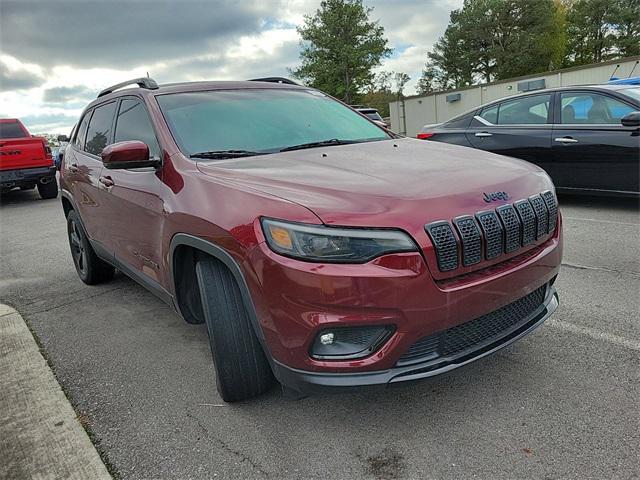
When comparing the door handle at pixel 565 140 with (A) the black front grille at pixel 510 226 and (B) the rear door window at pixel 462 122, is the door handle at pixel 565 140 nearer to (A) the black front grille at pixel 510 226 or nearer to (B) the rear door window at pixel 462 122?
(B) the rear door window at pixel 462 122

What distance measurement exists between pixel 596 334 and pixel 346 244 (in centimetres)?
196

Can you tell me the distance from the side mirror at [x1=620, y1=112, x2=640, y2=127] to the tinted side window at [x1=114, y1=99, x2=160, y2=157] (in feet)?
16.1

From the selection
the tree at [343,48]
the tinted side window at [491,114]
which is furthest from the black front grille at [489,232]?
the tree at [343,48]

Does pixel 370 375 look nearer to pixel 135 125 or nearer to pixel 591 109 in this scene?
pixel 135 125

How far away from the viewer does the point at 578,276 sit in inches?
160

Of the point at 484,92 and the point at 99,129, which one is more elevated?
the point at 484,92

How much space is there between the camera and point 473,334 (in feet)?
7.23

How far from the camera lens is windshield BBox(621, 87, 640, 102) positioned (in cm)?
577

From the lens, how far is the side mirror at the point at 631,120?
5405 millimetres

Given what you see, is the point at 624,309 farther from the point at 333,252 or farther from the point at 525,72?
the point at 525,72

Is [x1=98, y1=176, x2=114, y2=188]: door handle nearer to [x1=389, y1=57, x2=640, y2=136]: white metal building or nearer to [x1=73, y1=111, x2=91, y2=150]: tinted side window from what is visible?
[x1=73, y1=111, x2=91, y2=150]: tinted side window

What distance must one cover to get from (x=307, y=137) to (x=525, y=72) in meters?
54.5

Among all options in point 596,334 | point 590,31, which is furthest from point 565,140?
point 590,31

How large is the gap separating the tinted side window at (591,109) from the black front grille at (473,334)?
14.5 feet
